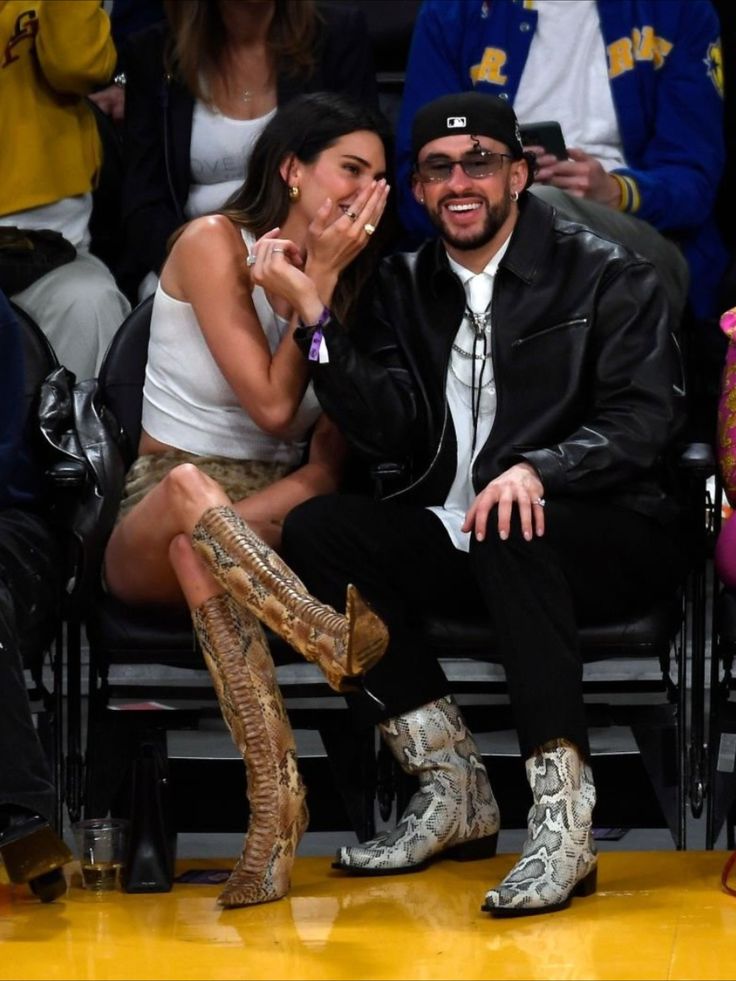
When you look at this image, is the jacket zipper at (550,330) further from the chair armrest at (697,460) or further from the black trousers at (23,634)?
the black trousers at (23,634)

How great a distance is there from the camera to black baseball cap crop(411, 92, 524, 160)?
3.94 meters

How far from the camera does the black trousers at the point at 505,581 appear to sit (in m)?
3.49

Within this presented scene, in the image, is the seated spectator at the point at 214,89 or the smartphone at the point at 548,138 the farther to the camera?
the seated spectator at the point at 214,89

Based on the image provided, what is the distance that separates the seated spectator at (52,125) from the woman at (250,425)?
0.90 metres

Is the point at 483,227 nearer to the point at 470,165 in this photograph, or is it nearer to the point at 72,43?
the point at 470,165

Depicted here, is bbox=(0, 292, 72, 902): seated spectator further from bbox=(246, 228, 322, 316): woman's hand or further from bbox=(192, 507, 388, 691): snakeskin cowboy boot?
bbox=(246, 228, 322, 316): woman's hand

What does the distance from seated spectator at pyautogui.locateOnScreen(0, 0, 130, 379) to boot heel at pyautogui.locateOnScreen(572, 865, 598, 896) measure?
6.68 feet

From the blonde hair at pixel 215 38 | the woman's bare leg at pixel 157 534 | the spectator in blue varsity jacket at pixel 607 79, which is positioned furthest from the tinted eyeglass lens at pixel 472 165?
the blonde hair at pixel 215 38

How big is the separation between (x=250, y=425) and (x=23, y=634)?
0.65 meters

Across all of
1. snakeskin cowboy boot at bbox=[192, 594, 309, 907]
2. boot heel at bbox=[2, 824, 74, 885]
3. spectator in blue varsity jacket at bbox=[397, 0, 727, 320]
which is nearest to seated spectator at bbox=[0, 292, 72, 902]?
boot heel at bbox=[2, 824, 74, 885]

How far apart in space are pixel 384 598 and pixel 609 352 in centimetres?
65

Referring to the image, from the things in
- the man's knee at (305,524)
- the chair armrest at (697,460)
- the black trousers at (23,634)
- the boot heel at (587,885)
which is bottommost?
the boot heel at (587,885)

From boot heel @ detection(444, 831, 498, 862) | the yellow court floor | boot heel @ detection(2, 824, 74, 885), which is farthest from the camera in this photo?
boot heel @ detection(444, 831, 498, 862)

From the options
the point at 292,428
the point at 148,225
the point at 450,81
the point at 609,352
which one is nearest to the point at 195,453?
the point at 292,428
